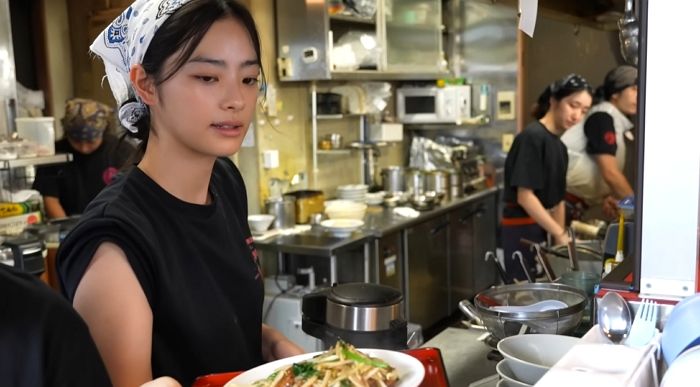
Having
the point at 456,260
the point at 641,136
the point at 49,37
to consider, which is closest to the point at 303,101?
the point at 456,260

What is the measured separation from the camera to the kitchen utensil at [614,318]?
1.02 metres

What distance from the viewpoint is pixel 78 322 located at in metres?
0.91

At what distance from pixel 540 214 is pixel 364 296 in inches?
94.3

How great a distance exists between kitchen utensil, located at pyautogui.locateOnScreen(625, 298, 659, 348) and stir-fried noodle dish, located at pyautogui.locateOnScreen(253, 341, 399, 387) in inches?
13.6

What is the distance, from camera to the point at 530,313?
133 centimetres

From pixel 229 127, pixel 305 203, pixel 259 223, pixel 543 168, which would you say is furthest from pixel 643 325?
pixel 305 203

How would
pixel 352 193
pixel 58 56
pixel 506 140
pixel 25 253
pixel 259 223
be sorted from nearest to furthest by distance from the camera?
1. pixel 25 253
2. pixel 259 223
3. pixel 352 193
4. pixel 58 56
5. pixel 506 140

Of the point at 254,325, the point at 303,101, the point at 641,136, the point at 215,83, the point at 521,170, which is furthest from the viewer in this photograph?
the point at 303,101

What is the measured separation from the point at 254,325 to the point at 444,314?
354 centimetres

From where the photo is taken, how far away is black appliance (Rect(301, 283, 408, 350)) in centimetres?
144

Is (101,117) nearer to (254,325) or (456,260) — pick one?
(456,260)

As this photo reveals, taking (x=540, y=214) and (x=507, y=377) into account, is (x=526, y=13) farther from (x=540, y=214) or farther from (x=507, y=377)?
(x=540, y=214)

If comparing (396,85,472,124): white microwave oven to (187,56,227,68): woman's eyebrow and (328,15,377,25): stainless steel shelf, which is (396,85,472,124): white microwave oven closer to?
(328,15,377,25): stainless steel shelf

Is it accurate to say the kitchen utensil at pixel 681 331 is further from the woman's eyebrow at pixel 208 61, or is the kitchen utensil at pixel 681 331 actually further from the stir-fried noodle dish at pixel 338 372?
the woman's eyebrow at pixel 208 61
